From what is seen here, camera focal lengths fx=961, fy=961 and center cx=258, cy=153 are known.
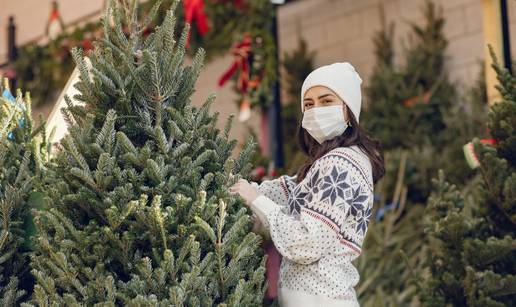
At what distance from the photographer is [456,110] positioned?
21.6 ft

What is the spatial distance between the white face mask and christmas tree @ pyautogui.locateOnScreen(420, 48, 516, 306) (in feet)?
3.55

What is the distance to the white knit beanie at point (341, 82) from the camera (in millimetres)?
3389

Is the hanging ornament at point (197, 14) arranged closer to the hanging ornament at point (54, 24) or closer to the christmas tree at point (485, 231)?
the hanging ornament at point (54, 24)

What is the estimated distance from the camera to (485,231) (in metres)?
4.31

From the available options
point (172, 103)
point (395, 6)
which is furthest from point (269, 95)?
point (172, 103)

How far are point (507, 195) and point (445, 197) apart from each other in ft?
1.09

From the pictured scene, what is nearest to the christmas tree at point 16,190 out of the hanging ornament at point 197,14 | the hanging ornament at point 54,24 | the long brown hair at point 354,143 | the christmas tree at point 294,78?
the long brown hair at point 354,143

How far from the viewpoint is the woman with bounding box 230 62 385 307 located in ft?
10.4

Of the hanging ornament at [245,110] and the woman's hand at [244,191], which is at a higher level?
the hanging ornament at [245,110]

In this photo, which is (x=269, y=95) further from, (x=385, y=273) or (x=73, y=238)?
(x=73, y=238)

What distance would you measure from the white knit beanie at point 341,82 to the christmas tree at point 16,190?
107 centimetres

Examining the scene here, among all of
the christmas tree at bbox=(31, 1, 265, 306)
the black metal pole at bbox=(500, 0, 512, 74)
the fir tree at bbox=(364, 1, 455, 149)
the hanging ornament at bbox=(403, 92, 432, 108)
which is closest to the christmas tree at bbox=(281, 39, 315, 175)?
the fir tree at bbox=(364, 1, 455, 149)

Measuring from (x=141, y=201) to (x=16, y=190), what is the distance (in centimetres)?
76

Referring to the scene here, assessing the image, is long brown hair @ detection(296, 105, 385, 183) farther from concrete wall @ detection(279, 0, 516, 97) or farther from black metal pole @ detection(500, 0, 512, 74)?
concrete wall @ detection(279, 0, 516, 97)
